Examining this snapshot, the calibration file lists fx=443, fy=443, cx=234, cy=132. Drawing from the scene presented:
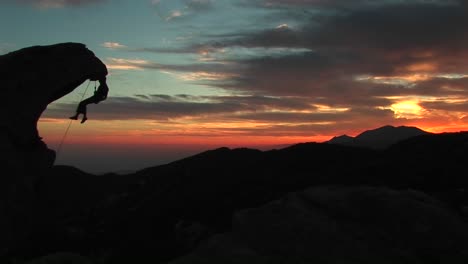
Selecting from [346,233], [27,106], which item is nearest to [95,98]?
[27,106]

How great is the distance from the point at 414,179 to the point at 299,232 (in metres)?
17.5

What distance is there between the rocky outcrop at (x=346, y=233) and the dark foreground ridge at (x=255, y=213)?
0.05 m

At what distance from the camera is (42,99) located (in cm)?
3422

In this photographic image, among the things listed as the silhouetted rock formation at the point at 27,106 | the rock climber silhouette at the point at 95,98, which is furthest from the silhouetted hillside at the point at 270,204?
the rock climber silhouette at the point at 95,98

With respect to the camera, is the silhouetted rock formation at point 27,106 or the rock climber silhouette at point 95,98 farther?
the rock climber silhouette at point 95,98

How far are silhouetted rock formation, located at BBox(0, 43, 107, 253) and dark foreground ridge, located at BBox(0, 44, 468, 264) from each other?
0.11 metres

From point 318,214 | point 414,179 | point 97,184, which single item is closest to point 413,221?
point 318,214

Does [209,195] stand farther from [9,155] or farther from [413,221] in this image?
[413,221]

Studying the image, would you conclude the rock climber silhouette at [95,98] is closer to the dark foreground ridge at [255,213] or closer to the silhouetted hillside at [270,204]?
the dark foreground ridge at [255,213]

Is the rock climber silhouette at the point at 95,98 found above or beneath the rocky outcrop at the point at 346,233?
above

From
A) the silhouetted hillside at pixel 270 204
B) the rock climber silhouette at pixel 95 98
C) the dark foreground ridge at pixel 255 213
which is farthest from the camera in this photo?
the rock climber silhouette at pixel 95 98

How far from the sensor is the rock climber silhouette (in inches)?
1422

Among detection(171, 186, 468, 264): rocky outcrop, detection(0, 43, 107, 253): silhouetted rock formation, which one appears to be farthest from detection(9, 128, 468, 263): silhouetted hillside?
detection(0, 43, 107, 253): silhouetted rock formation

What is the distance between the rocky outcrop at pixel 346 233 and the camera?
21.6m
